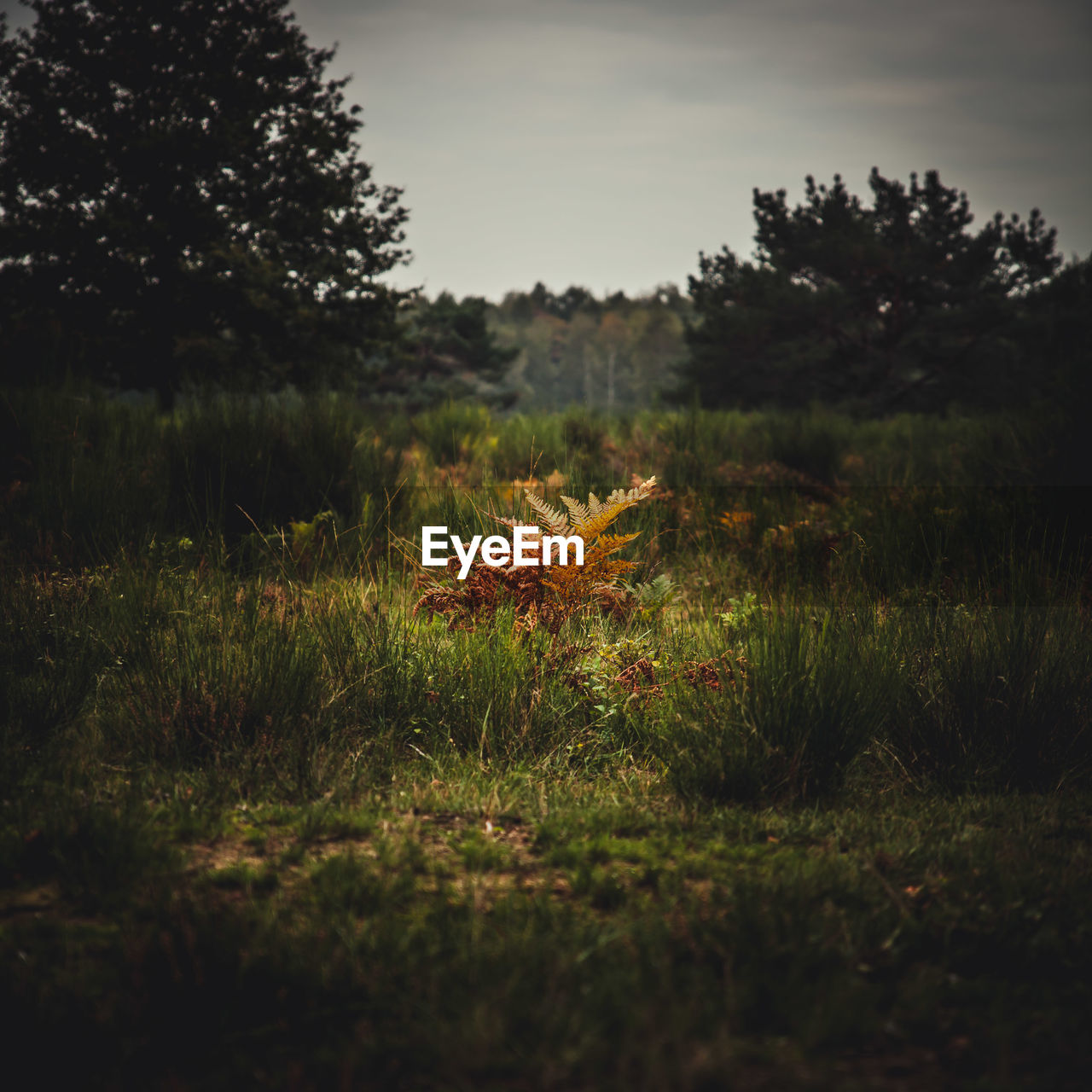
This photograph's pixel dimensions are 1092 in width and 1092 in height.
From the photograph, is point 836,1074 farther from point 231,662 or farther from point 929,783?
point 231,662

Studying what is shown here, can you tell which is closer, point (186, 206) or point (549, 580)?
point (549, 580)

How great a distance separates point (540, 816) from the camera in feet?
9.42

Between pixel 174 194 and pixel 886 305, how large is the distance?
20.1m

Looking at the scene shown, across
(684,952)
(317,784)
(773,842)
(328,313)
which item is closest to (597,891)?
(684,952)

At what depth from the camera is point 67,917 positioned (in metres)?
2.18

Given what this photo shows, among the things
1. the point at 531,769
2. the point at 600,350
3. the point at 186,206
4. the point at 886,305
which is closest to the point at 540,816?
the point at 531,769

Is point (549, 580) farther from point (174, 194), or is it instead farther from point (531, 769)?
point (174, 194)

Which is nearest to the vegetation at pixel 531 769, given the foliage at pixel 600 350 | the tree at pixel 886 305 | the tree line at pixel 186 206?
the tree line at pixel 186 206

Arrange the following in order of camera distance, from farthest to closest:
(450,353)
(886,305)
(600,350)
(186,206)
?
(600,350) → (450,353) → (886,305) → (186,206)

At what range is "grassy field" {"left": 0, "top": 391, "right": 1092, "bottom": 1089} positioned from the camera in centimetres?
178

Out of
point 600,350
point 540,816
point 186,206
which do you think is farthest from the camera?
point 600,350

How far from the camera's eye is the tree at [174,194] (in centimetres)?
1419

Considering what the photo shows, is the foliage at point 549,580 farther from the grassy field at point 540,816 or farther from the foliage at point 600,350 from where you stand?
the foliage at point 600,350

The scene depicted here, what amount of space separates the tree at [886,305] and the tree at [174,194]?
14232 millimetres
